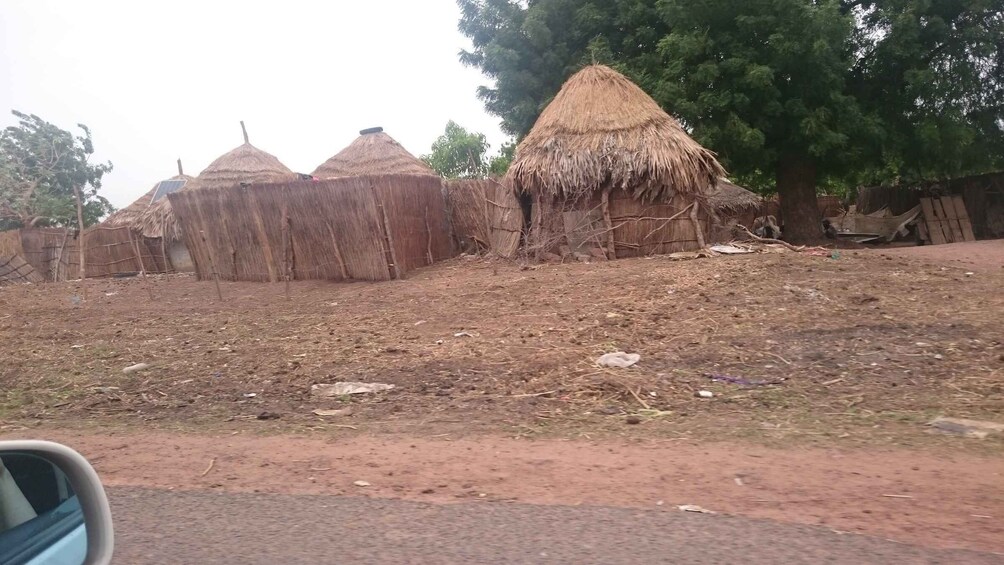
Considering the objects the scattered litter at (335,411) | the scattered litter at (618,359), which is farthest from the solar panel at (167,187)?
the scattered litter at (618,359)

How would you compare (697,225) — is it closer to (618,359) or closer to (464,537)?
(618,359)

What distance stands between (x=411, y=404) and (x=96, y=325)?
646 cm

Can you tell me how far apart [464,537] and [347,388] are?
3331 mm

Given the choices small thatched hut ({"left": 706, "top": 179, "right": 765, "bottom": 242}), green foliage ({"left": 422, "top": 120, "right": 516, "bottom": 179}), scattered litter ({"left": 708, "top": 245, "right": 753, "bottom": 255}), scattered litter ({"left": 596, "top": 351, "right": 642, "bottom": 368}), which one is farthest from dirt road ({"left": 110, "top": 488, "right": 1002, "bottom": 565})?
green foliage ({"left": 422, "top": 120, "right": 516, "bottom": 179})

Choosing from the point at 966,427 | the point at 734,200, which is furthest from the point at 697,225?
the point at 734,200

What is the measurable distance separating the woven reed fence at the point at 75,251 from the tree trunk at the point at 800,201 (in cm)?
1700

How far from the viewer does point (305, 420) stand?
19.6 ft

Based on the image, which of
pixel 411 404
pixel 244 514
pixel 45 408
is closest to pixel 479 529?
pixel 244 514

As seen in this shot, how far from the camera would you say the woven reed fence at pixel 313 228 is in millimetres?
13023

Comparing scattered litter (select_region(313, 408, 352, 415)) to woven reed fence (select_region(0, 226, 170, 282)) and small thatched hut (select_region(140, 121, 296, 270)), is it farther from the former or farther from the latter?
woven reed fence (select_region(0, 226, 170, 282))

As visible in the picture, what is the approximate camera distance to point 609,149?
14.3m

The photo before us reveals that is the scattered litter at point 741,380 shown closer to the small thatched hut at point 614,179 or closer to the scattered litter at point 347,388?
the scattered litter at point 347,388

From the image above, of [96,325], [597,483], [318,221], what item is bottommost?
[597,483]

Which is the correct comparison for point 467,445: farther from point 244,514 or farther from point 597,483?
point 244,514
